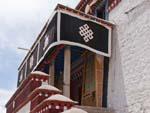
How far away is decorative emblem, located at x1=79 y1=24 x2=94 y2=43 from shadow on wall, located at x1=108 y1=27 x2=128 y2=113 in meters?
0.76

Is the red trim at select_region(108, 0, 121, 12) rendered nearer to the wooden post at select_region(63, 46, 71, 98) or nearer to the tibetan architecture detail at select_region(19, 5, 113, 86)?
the tibetan architecture detail at select_region(19, 5, 113, 86)

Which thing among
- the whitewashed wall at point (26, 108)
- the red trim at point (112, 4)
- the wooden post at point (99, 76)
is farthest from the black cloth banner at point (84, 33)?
the whitewashed wall at point (26, 108)

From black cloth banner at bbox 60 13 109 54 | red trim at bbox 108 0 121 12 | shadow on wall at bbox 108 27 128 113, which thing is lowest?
shadow on wall at bbox 108 27 128 113

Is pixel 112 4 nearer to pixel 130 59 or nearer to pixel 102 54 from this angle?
pixel 102 54

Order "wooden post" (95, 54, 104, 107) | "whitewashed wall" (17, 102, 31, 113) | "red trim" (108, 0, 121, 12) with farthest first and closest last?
"wooden post" (95, 54, 104, 107) < "red trim" (108, 0, 121, 12) < "whitewashed wall" (17, 102, 31, 113)

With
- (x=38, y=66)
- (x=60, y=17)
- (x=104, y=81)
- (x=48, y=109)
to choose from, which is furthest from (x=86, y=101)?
(x=48, y=109)

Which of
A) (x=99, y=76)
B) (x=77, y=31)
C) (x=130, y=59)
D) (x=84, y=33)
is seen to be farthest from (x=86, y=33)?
(x=130, y=59)

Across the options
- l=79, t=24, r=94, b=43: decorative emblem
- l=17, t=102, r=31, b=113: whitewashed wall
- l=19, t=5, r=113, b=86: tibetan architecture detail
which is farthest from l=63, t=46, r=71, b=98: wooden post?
l=17, t=102, r=31, b=113: whitewashed wall

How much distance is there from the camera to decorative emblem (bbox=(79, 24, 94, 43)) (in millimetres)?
12188

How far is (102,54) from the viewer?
12.3m

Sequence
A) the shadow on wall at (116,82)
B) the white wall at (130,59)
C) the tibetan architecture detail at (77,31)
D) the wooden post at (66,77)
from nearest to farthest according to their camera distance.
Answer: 1. the white wall at (130,59)
2. the shadow on wall at (116,82)
3. the tibetan architecture detail at (77,31)
4. the wooden post at (66,77)

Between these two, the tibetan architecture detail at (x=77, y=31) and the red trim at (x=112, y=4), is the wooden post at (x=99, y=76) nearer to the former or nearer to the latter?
the tibetan architecture detail at (x=77, y=31)

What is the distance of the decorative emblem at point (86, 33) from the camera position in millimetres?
12188

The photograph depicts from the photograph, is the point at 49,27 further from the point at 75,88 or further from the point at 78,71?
the point at 75,88
